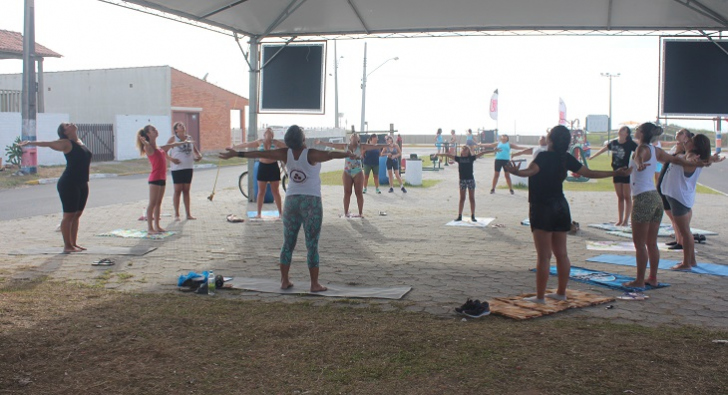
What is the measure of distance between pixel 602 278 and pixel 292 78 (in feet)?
31.9

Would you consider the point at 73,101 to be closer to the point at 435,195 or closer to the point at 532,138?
the point at 435,195

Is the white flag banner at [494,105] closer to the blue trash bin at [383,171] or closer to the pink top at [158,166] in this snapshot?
the blue trash bin at [383,171]

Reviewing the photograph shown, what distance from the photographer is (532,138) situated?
267 ft

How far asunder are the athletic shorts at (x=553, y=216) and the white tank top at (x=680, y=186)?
9.44 ft

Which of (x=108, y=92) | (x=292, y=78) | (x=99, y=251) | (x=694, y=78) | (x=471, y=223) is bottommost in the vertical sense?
(x=99, y=251)

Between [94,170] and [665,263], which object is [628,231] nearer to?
[665,263]

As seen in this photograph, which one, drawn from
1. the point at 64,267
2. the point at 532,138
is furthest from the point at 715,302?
the point at 532,138

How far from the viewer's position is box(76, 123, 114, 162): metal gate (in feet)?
105

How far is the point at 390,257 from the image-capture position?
31.9 feet

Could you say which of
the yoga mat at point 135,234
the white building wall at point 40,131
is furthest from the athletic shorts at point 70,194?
the white building wall at point 40,131

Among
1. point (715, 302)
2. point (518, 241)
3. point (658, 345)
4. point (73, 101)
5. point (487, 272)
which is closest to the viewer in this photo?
point (658, 345)

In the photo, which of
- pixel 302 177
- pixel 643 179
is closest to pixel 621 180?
pixel 643 179

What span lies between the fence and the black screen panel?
21105 millimetres

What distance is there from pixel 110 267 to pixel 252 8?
764cm
